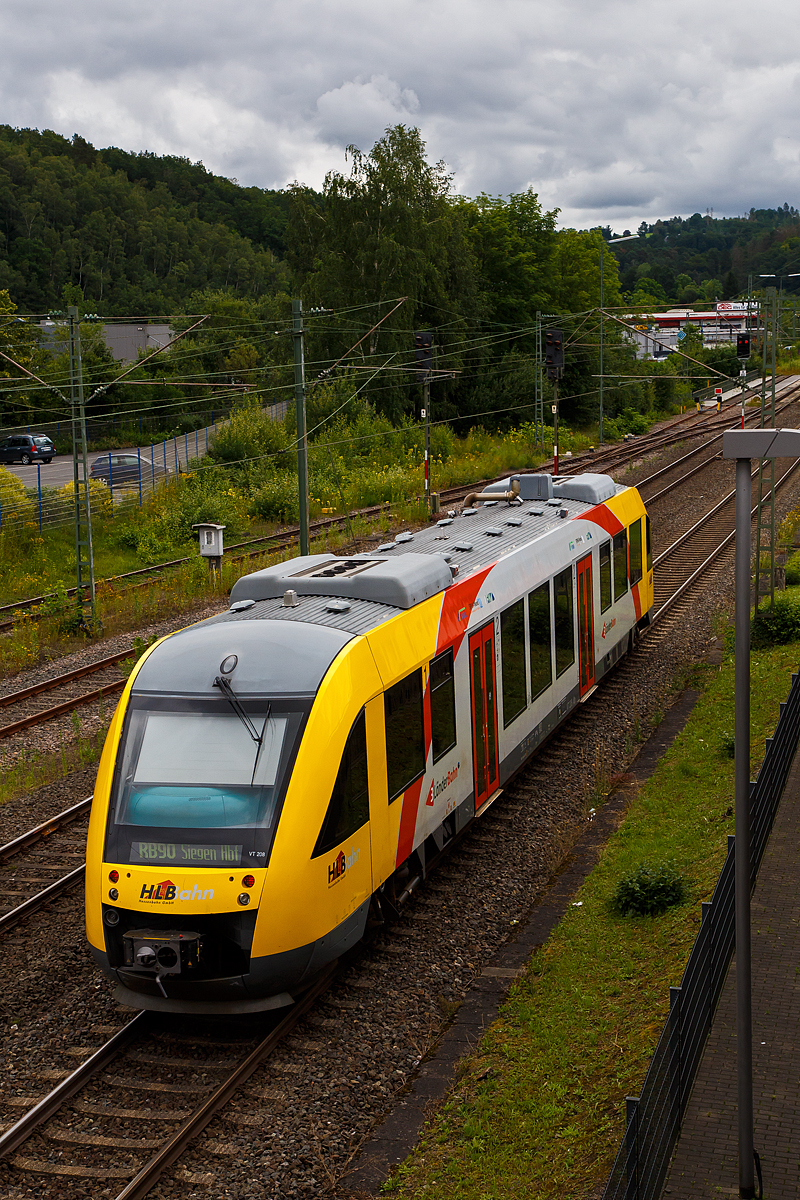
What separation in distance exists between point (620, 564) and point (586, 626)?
251 cm

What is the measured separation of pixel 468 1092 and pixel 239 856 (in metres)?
2.21

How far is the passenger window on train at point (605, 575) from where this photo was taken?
16562 mm

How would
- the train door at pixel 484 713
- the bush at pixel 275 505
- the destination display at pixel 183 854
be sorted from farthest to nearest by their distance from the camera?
1. the bush at pixel 275 505
2. the train door at pixel 484 713
3. the destination display at pixel 183 854

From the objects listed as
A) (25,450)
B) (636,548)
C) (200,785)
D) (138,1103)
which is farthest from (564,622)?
(25,450)

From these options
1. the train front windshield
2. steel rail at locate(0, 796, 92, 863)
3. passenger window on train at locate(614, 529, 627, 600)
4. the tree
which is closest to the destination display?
the train front windshield

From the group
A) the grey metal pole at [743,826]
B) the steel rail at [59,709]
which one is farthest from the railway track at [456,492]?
the grey metal pole at [743,826]

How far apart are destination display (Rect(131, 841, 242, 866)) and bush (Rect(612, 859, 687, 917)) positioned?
4060mm

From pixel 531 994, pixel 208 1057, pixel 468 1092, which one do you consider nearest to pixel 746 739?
pixel 468 1092

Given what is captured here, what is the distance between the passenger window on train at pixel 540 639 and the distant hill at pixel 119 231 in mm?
90132

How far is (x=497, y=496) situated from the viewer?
1720 cm

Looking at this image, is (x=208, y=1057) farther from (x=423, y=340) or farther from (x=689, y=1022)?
(x=423, y=340)

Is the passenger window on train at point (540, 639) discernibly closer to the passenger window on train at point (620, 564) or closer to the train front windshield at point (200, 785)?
the passenger window on train at point (620, 564)

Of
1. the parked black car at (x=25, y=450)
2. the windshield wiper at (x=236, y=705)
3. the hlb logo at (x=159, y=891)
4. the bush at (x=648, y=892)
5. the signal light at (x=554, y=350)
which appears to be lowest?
the bush at (x=648, y=892)

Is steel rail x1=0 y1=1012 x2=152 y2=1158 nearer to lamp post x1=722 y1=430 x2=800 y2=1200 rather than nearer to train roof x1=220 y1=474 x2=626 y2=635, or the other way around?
train roof x1=220 y1=474 x2=626 y2=635
